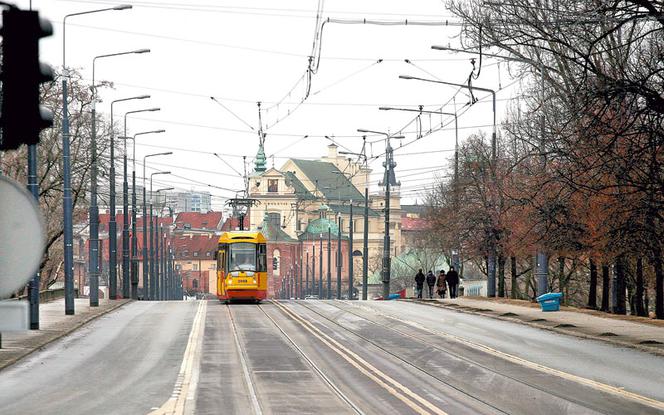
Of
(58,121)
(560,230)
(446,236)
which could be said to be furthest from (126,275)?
(560,230)

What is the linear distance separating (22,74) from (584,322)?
108 ft

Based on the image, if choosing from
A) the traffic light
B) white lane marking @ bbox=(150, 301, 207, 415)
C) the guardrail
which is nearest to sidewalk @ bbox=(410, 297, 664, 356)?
white lane marking @ bbox=(150, 301, 207, 415)

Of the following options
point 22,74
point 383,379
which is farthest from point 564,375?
point 22,74

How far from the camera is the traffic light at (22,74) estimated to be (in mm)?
9031

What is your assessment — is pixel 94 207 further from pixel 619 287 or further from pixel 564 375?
pixel 564 375

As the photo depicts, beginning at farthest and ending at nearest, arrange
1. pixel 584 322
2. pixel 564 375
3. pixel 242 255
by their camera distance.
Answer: pixel 242 255 < pixel 584 322 < pixel 564 375

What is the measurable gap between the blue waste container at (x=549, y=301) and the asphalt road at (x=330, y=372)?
7.09m

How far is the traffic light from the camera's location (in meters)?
9.03

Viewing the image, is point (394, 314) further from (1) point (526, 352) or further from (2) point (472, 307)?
(1) point (526, 352)

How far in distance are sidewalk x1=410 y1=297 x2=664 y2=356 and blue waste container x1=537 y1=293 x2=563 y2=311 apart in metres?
0.34

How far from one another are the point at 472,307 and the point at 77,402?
3472 centimetres

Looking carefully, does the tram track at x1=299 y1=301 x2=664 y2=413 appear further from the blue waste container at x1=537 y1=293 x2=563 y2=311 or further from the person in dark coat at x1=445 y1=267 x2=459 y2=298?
the person in dark coat at x1=445 y1=267 x2=459 y2=298

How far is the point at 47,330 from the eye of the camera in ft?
118

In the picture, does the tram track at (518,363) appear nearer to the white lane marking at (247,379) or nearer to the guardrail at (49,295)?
the white lane marking at (247,379)
